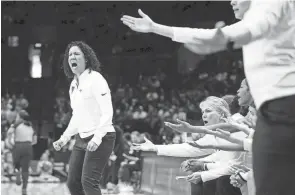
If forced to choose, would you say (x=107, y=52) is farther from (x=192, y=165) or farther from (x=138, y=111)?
(x=192, y=165)

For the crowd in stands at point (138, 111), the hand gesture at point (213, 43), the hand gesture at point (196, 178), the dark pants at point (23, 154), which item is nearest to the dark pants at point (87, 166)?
the hand gesture at point (196, 178)

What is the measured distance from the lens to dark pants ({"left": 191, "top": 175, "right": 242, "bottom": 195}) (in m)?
4.21

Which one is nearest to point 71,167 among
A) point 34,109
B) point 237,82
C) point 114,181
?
point 114,181

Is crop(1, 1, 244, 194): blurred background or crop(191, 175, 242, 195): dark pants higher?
crop(1, 1, 244, 194): blurred background

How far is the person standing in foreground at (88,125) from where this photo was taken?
15.9 feet

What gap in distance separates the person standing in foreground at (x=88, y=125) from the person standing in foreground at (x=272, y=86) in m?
2.57

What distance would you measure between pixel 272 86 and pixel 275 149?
0.22 m

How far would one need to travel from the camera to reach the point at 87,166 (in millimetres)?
4824

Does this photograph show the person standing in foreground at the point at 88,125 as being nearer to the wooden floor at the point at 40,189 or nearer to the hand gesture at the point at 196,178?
the hand gesture at the point at 196,178

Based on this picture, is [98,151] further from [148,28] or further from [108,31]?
[108,31]

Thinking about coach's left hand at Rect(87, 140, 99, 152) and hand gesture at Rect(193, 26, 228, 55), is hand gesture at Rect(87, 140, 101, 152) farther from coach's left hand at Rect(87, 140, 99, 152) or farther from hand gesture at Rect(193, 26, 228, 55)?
hand gesture at Rect(193, 26, 228, 55)

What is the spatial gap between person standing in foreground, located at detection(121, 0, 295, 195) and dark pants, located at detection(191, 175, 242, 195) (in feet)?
6.26

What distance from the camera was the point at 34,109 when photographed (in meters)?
20.8

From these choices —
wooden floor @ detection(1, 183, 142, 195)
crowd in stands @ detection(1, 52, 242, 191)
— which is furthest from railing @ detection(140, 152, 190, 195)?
crowd in stands @ detection(1, 52, 242, 191)
